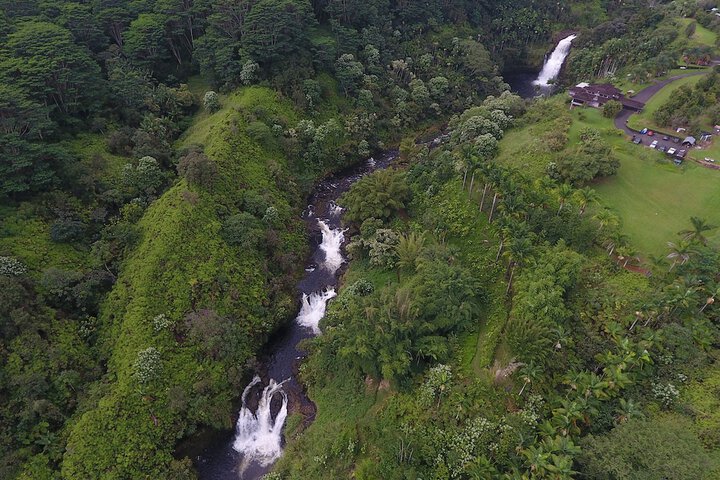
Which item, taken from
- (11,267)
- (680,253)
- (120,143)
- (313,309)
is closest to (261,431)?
(313,309)

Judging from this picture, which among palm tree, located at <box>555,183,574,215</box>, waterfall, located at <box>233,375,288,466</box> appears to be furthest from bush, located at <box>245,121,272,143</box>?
palm tree, located at <box>555,183,574,215</box>

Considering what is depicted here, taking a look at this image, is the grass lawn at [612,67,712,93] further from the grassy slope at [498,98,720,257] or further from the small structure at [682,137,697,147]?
the small structure at [682,137,697,147]

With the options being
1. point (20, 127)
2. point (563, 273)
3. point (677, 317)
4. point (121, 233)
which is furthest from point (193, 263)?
point (677, 317)

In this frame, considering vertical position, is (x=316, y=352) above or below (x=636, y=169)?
below

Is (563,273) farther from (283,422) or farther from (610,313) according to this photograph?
(283,422)

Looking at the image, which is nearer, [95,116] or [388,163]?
[95,116]

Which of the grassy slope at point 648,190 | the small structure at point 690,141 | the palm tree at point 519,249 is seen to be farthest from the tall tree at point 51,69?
the small structure at point 690,141
